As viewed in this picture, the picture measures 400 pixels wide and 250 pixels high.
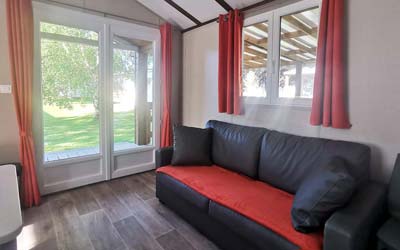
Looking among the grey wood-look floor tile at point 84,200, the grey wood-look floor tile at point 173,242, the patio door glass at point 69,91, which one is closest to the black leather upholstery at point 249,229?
the grey wood-look floor tile at point 173,242

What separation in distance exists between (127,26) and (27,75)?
1491 millimetres

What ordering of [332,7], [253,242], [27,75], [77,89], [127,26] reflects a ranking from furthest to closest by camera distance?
[127,26] → [77,89] → [27,75] → [332,7] → [253,242]

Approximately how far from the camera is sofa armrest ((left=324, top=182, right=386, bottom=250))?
124 centimetres

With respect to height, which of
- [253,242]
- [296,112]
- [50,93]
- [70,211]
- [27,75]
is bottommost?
[70,211]

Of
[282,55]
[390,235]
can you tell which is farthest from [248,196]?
[282,55]

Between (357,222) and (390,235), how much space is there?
0.27m

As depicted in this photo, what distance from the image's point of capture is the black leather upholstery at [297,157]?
1888 millimetres

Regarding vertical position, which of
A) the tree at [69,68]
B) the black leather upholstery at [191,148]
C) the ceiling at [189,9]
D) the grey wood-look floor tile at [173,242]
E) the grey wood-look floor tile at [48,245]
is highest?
the ceiling at [189,9]

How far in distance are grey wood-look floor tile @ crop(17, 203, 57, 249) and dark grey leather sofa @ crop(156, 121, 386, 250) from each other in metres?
1.12

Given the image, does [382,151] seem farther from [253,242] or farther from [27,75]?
[27,75]

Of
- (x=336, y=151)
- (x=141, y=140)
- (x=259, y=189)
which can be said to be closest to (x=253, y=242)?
(x=259, y=189)

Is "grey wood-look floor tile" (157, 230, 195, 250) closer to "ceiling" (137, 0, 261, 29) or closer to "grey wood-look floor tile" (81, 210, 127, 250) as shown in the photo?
"grey wood-look floor tile" (81, 210, 127, 250)

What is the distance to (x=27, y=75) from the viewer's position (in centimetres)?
267

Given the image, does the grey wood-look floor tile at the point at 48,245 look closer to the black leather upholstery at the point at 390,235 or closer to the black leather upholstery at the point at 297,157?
the black leather upholstery at the point at 297,157
